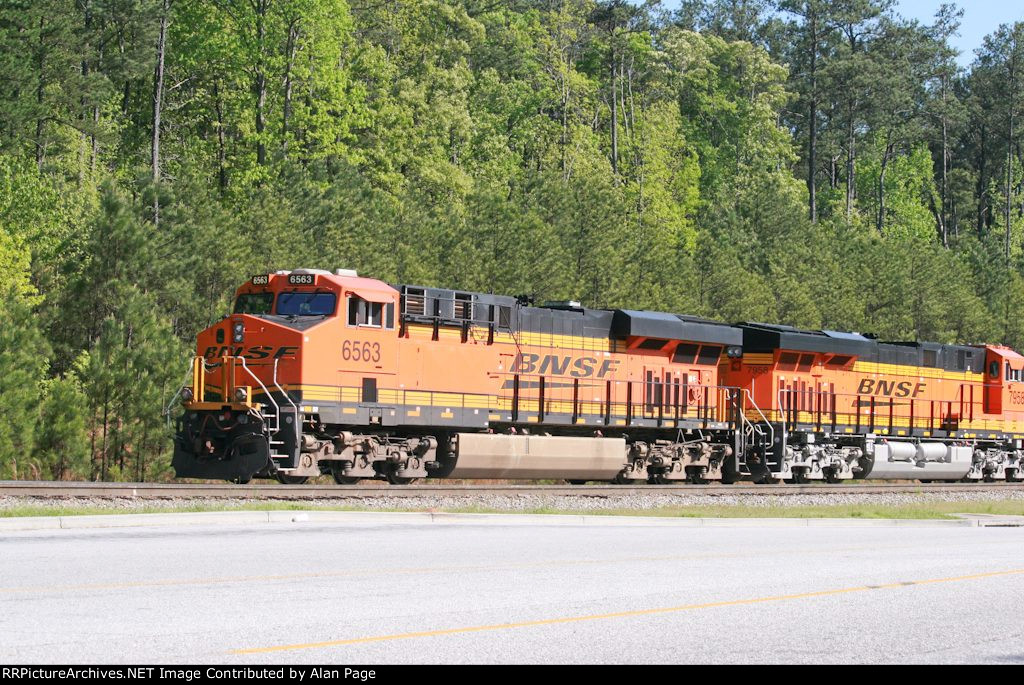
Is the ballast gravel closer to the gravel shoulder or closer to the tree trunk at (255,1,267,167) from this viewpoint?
the gravel shoulder

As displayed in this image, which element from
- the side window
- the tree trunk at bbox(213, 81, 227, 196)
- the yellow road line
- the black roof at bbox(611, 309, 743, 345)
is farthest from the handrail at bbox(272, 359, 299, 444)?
the tree trunk at bbox(213, 81, 227, 196)

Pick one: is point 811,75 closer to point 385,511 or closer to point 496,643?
point 385,511

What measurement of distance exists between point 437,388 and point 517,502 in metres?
2.70

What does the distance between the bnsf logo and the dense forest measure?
712cm

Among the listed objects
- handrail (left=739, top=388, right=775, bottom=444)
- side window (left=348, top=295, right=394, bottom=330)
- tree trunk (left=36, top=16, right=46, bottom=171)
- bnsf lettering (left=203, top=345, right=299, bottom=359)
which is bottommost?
handrail (left=739, top=388, right=775, bottom=444)

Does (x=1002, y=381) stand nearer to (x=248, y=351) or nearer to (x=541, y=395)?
(x=541, y=395)

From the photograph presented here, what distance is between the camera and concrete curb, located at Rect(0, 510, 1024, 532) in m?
16.6

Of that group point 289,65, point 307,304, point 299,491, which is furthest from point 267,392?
point 289,65

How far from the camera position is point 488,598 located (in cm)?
1080

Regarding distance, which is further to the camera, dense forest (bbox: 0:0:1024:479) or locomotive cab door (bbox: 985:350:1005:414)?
locomotive cab door (bbox: 985:350:1005:414)

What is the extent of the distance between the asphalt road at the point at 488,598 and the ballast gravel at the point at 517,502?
10.7 ft

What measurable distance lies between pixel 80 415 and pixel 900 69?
257 ft

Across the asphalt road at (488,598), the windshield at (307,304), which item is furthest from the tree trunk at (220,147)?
the asphalt road at (488,598)

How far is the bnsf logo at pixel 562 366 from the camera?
1069 inches
